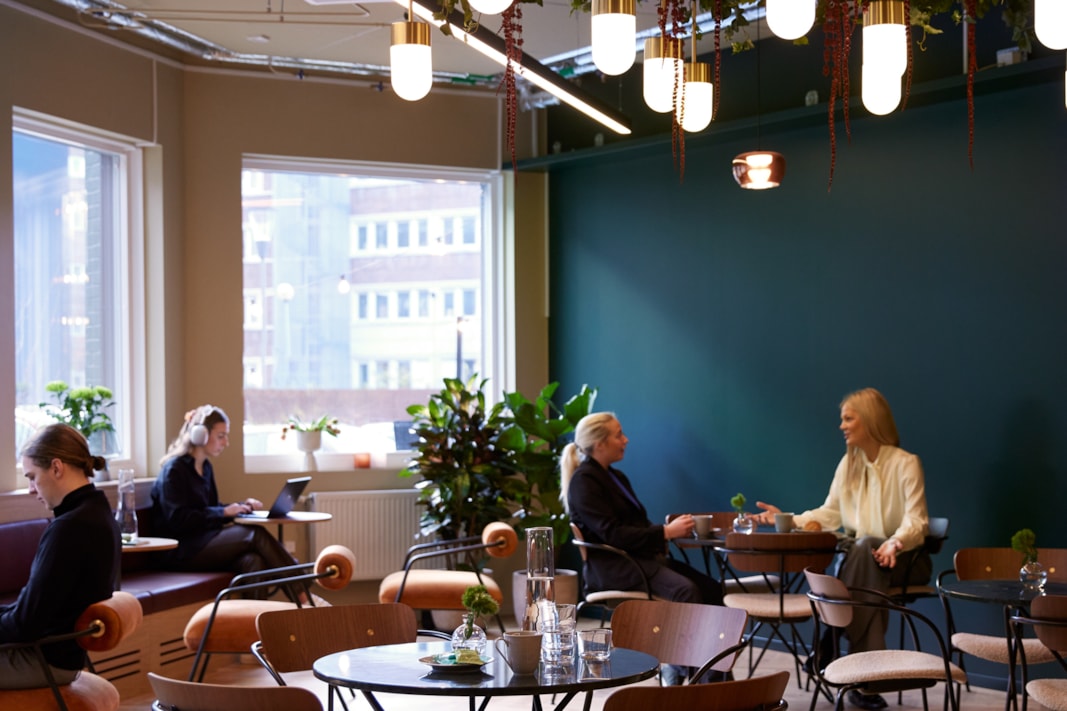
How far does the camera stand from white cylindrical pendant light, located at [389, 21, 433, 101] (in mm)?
3418

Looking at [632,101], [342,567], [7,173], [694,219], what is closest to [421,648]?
[342,567]

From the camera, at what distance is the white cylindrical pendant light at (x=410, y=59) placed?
3418 mm

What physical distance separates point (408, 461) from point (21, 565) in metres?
3.01

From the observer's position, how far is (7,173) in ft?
22.1

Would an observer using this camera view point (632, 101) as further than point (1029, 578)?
Yes

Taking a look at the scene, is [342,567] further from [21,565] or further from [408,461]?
[408,461]

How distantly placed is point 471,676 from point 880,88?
1.86 metres

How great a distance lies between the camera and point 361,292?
29.3 feet

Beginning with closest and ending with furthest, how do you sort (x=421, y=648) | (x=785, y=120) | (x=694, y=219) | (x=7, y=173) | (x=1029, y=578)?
(x=421, y=648)
(x=1029, y=578)
(x=7, y=173)
(x=785, y=120)
(x=694, y=219)

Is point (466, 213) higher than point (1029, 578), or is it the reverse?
point (466, 213)

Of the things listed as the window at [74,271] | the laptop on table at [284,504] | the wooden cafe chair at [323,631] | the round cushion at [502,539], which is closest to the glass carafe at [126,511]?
the laptop on table at [284,504]

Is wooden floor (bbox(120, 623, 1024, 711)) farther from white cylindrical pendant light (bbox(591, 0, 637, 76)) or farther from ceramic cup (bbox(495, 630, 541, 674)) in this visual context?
white cylindrical pendant light (bbox(591, 0, 637, 76))

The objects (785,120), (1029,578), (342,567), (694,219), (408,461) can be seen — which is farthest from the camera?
(408,461)

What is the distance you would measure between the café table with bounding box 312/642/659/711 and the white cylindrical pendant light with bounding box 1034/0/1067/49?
1.88m
